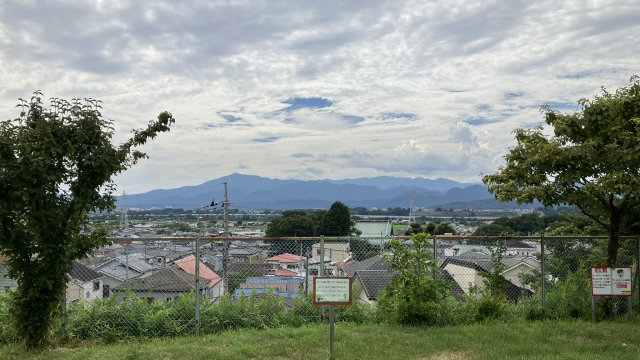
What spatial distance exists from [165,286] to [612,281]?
28.3ft

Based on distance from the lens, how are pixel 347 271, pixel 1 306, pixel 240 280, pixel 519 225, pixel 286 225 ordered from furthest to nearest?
pixel 286 225
pixel 519 225
pixel 347 271
pixel 240 280
pixel 1 306

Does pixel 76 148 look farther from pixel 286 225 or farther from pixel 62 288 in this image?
pixel 286 225

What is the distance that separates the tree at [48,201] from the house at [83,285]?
3.59ft

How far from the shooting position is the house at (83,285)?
7625mm

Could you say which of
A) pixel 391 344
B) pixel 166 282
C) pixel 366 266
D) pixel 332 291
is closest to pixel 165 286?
pixel 166 282

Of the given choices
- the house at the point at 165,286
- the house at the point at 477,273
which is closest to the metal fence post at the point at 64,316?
the house at the point at 165,286

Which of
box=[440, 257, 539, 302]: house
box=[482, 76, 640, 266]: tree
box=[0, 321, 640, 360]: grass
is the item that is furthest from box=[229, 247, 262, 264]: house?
box=[482, 76, 640, 266]: tree

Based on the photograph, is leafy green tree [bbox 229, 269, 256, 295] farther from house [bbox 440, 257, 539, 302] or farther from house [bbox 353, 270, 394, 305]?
house [bbox 440, 257, 539, 302]

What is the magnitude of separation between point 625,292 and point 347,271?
10353 mm

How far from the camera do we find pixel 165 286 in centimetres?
838

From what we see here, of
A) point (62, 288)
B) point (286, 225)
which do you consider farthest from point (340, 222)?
point (62, 288)

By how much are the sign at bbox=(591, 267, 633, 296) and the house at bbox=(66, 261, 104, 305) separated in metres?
9.22

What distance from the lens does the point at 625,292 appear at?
7469 millimetres

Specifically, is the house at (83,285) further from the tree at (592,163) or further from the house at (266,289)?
the tree at (592,163)
